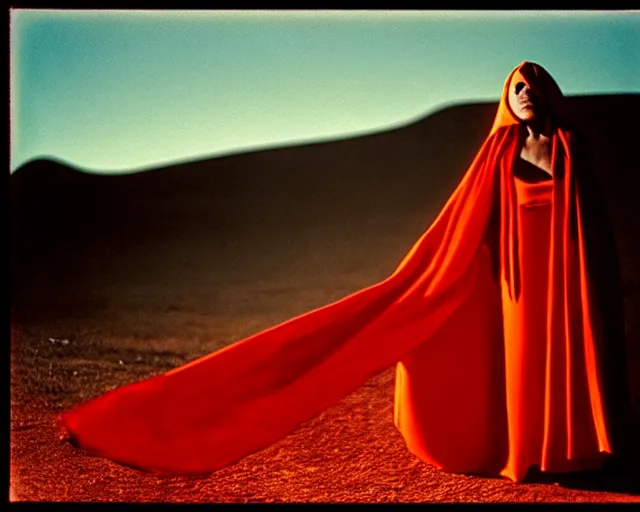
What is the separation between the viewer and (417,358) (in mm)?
3115

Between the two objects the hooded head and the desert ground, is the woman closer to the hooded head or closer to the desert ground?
the hooded head

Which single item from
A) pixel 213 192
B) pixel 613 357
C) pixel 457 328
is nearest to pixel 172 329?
pixel 213 192

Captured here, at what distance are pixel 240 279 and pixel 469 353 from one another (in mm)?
1410

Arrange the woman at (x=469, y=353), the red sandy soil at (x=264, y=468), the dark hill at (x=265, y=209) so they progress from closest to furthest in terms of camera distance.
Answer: the woman at (x=469, y=353) → the red sandy soil at (x=264, y=468) → the dark hill at (x=265, y=209)

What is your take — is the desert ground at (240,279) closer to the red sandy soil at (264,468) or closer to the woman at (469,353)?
the red sandy soil at (264,468)

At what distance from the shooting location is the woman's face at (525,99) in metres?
3.00

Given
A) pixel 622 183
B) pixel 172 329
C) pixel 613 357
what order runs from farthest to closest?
1. pixel 172 329
2. pixel 622 183
3. pixel 613 357

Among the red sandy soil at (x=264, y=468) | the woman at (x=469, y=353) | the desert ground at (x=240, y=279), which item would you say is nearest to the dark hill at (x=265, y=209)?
the desert ground at (x=240, y=279)

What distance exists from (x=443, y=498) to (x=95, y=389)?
176 cm

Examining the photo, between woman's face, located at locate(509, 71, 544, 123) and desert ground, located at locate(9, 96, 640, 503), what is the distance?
1.80 feet

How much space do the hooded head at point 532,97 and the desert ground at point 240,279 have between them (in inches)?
20.8

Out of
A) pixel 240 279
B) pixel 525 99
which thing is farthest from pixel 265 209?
pixel 525 99

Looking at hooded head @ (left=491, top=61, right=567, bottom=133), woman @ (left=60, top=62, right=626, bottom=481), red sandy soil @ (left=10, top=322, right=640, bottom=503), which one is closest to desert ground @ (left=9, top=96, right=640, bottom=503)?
red sandy soil @ (left=10, top=322, right=640, bottom=503)

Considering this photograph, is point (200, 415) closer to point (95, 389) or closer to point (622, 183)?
point (95, 389)
